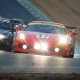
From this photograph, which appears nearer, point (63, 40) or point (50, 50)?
point (50, 50)

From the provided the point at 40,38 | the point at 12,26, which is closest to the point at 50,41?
the point at 40,38

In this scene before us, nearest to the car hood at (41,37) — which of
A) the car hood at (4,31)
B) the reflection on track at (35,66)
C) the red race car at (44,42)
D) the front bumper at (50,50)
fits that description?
the red race car at (44,42)

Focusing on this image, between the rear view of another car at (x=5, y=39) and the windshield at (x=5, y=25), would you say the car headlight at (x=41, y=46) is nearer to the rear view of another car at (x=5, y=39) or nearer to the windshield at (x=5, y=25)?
the rear view of another car at (x=5, y=39)

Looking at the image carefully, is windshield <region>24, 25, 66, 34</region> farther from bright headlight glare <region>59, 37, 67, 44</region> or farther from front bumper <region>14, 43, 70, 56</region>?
front bumper <region>14, 43, 70, 56</region>

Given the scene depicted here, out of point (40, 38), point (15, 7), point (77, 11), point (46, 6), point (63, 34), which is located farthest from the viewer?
point (15, 7)

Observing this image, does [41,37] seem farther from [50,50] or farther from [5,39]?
[5,39]

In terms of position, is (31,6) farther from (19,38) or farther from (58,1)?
(19,38)

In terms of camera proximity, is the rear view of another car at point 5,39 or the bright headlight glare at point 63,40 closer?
the bright headlight glare at point 63,40

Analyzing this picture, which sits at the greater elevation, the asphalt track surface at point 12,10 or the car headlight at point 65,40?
the asphalt track surface at point 12,10

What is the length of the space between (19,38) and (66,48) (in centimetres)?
171

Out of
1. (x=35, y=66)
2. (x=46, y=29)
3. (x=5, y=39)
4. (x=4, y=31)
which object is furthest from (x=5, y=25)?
(x=35, y=66)

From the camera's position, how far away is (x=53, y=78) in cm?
855

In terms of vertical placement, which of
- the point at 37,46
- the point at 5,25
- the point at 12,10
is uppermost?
the point at 12,10

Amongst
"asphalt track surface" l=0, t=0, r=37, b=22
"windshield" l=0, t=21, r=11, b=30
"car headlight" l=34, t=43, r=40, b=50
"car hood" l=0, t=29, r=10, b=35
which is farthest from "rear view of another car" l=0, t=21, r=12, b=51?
"asphalt track surface" l=0, t=0, r=37, b=22
